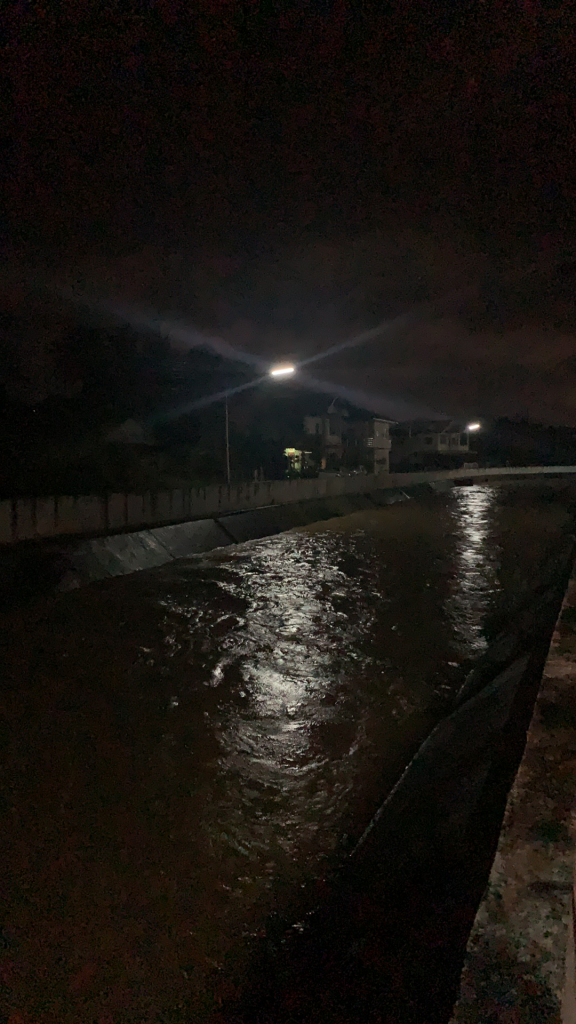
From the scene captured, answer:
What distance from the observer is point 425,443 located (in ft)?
250

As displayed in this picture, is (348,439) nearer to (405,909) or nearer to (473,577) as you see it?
(473,577)

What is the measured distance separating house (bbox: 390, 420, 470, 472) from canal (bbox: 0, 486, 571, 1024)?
206ft

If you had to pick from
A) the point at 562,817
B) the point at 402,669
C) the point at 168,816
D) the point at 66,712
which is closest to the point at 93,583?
the point at 66,712

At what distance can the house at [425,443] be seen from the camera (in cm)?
7456

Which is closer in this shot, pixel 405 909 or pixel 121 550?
pixel 405 909

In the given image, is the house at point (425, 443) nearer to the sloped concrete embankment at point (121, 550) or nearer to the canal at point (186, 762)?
the sloped concrete embankment at point (121, 550)

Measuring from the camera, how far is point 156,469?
1051 inches

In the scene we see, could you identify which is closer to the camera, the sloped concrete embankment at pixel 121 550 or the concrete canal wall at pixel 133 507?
the sloped concrete embankment at pixel 121 550

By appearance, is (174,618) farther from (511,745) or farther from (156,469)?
(156,469)

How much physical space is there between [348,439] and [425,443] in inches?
868

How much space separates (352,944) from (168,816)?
2.10 meters

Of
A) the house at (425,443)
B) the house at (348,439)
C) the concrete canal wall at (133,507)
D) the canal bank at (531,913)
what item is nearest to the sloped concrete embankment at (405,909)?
the canal bank at (531,913)

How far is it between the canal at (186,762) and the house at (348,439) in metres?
34.4

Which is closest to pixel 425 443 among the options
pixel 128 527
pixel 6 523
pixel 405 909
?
pixel 128 527
